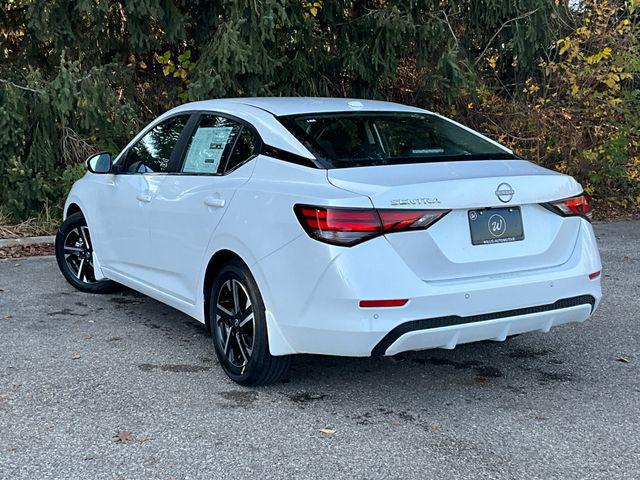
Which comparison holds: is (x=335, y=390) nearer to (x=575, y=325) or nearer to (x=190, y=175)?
(x=190, y=175)

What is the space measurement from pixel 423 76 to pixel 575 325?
236 inches

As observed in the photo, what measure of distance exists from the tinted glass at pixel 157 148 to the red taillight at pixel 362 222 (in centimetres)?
183

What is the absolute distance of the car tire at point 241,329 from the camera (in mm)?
4164

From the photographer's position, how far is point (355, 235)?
3678 millimetres

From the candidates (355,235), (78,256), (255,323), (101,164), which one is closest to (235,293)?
(255,323)

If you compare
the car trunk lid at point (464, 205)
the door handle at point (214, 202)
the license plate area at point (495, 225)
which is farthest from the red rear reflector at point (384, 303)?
A: the door handle at point (214, 202)

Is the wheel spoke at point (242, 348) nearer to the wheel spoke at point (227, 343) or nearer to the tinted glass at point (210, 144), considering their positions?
the wheel spoke at point (227, 343)

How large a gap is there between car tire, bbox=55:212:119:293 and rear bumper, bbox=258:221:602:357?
3.04 meters

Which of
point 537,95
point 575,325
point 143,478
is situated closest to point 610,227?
point 537,95

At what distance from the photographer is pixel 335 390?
14.5 feet

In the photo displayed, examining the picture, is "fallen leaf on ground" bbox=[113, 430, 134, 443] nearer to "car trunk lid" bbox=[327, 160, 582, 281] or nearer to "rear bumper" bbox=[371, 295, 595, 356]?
"rear bumper" bbox=[371, 295, 595, 356]

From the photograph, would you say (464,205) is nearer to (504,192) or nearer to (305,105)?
(504,192)

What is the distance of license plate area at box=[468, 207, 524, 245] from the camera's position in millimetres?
3840

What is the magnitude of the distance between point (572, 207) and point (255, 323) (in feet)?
5.89
